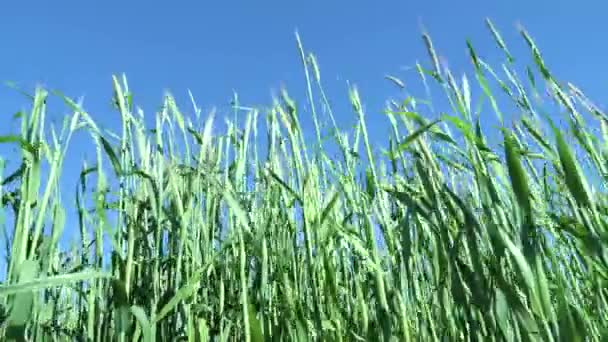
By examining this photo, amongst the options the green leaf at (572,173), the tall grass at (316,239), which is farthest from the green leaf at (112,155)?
the green leaf at (572,173)

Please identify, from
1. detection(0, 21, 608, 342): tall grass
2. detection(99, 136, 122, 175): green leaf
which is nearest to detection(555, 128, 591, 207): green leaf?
detection(0, 21, 608, 342): tall grass

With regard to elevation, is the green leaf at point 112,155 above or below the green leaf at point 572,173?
above

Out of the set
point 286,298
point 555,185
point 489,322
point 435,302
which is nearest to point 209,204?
point 286,298

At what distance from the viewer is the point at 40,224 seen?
121 centimetres

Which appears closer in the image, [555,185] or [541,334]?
[541,334]

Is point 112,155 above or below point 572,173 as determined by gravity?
above

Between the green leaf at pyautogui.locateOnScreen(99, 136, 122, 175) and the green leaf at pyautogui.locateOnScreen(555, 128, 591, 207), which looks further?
the green leaf at pyautogui.locateOnScreen(99, 136, 122, 175)

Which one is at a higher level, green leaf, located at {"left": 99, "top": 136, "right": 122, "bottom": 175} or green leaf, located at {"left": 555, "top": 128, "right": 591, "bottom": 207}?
green leaf, located at {"left": 99, "top": 136, "right": 122, "bottom": 175}

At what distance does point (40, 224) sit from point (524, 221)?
948 mm

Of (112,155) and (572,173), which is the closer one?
(572,173)

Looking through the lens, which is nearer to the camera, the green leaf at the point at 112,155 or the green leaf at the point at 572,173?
the green leaf at the point at 572,173

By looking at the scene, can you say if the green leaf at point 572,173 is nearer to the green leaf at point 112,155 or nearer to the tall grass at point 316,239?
the tall grass at point 316,239

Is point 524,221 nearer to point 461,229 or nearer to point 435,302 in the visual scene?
point 461,229

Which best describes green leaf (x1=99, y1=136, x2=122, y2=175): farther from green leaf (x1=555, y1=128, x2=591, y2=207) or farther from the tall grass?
green leaf (x1=555, y1=128, x2=591, y2=207)
